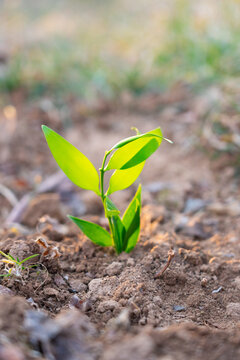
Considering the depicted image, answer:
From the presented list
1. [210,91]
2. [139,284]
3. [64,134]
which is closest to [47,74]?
[64,134]

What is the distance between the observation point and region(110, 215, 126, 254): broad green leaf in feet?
4.60

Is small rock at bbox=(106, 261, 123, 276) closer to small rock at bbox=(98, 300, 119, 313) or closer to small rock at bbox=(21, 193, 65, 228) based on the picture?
small rock at bbox=(98, 300, 119, 313)

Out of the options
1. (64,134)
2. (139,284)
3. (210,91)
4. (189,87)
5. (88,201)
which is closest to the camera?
(139,284)

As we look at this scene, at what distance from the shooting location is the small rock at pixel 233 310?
118 cm

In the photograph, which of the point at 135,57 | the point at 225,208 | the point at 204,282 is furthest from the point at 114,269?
the point at 135,57

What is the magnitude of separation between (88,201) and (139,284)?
1192mm

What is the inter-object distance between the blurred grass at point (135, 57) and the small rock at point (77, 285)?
224cm

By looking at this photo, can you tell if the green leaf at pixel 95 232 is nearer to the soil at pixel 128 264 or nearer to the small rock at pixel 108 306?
the soil at pixel 128 264

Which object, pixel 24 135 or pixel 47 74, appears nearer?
pixel 24 135

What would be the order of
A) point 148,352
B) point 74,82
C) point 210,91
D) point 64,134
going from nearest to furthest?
point 148,352 < point 210,91 < point 64,134 < point 74,82

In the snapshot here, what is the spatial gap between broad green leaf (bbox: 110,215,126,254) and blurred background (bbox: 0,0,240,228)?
1060 mm

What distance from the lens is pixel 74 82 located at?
12.9 ft

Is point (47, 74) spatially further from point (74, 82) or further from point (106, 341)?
point (106, 341)

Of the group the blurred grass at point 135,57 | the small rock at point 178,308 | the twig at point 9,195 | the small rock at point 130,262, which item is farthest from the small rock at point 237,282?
the blurred grass at point 135,57
